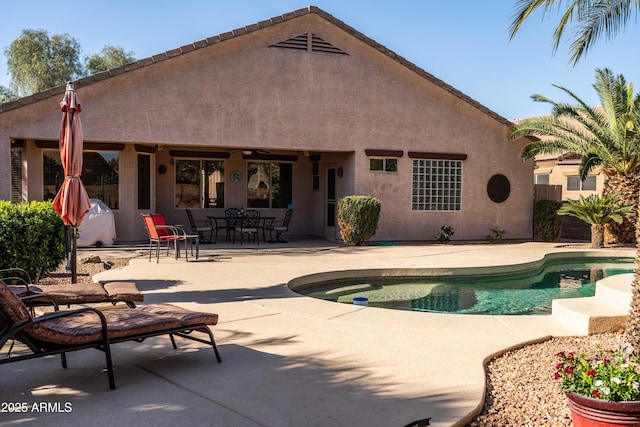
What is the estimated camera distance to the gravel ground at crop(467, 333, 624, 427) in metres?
3.89

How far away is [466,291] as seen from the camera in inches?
396

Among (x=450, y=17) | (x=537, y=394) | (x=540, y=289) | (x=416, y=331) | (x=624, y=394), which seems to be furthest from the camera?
(x=450, y=17)

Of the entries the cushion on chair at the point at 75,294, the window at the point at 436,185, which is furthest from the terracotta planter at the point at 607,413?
the window at the point at 436,185

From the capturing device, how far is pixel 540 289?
10.6 meters

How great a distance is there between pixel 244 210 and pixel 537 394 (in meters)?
14.8

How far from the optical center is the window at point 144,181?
1619cm

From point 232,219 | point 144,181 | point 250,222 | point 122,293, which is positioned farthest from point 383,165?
point 122,293

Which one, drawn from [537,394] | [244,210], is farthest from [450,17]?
[537,394]

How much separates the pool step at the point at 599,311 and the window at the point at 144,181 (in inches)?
494

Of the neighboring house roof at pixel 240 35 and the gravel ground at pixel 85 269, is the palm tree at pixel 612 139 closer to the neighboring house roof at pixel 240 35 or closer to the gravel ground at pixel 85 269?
the neighboring house roof at pixel 240 35

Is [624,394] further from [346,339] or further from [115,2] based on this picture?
[115,2]

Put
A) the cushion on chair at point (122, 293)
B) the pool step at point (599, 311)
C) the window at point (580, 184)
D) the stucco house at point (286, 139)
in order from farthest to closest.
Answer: the window at point (580, 184) < the stucco house at point (286, 139) < the pool step at point (599, 311) < the cushion on chair at point (122, 293)

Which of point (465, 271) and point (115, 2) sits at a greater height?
point (115, 2)

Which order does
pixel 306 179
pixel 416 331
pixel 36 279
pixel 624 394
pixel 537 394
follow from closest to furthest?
pixel 624 394
pixel 537 394
pixel 416 331
pixel 36 279
pixel 306 179
